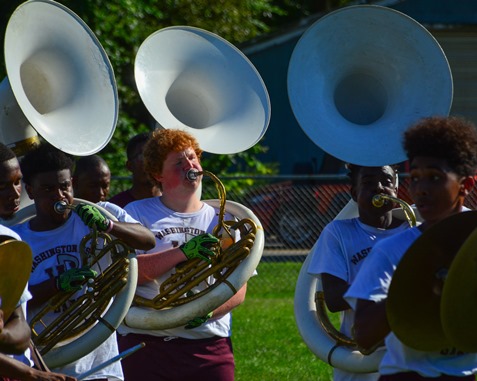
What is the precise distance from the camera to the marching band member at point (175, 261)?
15.9 feet

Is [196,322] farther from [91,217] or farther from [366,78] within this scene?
[366,78]

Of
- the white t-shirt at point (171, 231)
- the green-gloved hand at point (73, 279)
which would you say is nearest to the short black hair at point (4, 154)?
the green-gloved hand at point (73, 279)

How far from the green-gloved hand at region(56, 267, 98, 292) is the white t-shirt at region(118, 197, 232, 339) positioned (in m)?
0.57

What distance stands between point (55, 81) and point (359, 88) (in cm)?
148

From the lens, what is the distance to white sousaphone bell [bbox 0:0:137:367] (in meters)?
5.02

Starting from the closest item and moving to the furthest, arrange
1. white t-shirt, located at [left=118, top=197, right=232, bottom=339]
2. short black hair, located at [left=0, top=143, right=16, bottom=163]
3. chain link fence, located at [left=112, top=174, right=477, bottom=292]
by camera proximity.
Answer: short black hair, located at [left=0, top=143, right=16, bottom=163] → white t-shirt, located at [left=118, top=197, right=232, bottom=339] → chain link fence, located at [left=112, top=174, right=477, bottom=292]

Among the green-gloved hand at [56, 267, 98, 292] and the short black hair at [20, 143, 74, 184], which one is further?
the short black hair at [20, 143, 74, 184]

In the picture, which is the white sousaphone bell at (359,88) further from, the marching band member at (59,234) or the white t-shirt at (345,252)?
the marching band member at (59,234)

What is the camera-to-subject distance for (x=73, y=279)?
4.35 metres

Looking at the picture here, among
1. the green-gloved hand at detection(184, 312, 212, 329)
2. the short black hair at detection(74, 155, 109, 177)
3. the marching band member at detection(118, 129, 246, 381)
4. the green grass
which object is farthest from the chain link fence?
the green-gloved hand at detection(184, 312, 212, 329)

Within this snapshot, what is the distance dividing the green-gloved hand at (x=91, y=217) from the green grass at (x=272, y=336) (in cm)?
296

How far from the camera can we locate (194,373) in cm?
490

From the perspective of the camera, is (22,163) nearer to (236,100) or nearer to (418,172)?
(236,100)

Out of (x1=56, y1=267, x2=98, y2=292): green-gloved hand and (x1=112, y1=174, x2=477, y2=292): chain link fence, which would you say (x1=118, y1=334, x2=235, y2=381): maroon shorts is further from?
(x1=112, y1=174, x2=477, y2=292): chain link fence
